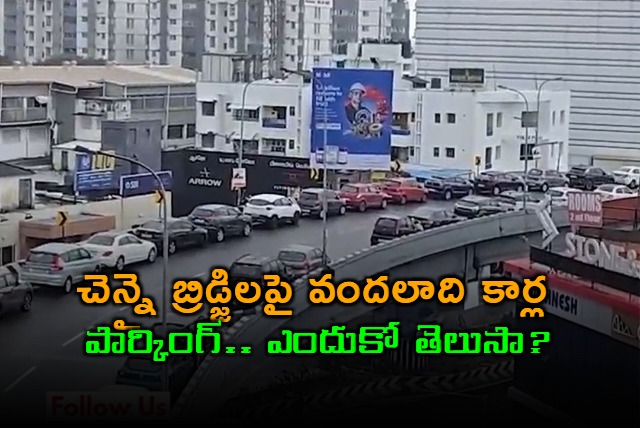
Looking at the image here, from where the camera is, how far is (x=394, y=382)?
3.88m

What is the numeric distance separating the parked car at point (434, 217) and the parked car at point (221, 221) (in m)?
0.72

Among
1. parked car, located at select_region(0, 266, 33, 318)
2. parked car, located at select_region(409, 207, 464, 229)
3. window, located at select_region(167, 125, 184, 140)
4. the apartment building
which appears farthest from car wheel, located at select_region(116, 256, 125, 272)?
the apartment building

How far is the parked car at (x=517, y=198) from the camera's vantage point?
589cm

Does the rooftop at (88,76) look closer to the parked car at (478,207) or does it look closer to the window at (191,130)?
the window at (191,130)

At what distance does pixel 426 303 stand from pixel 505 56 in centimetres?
778

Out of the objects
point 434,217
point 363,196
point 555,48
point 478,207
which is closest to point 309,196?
point 363,196

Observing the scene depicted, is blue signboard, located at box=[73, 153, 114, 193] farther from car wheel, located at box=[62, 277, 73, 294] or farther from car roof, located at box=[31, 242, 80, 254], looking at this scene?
car wheel, located at box=[62, 277, 73, 294]

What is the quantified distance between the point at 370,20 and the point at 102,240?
10949mm

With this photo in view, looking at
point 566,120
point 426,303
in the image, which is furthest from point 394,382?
point 566,120

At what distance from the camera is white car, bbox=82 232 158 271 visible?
13.7ft

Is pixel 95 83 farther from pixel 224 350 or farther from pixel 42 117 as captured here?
pixel 224 350

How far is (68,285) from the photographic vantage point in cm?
392

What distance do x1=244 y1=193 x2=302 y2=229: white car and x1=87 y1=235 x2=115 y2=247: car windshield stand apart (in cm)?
107

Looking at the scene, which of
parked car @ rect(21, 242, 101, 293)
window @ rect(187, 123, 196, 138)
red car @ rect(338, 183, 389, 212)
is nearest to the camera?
parked car @ rect(21, 242, 101, 293)
